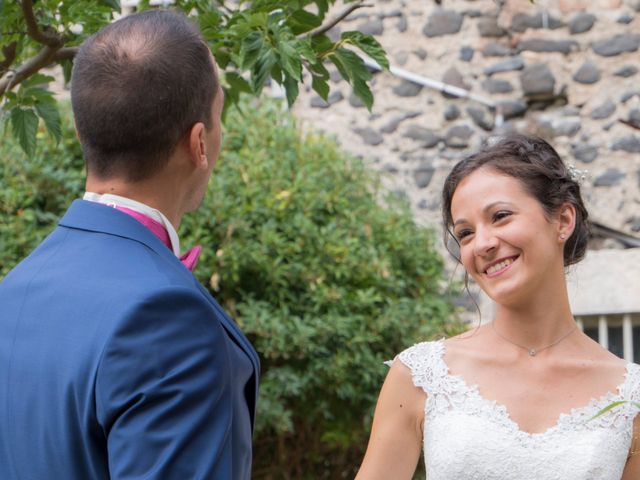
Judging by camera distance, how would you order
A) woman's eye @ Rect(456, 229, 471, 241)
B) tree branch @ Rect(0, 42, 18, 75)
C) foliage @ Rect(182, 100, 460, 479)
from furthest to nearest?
1. foliage @ Rect(182, 100, 460, 479)
2. tree branch @ Rect(0, 42, 18, 75)
3. woman's eye @ Rect(456, 229, 471, 241)

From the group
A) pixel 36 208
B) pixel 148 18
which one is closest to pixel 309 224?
pixel 36 208

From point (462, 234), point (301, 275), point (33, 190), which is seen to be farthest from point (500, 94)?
point (462, 234)

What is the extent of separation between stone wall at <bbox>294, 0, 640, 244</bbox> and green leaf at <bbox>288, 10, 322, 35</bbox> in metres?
3.20

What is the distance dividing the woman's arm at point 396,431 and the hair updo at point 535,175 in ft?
1.41

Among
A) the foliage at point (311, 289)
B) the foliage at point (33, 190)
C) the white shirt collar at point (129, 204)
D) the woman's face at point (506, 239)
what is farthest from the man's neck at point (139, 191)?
the foliage at point (33, 190)

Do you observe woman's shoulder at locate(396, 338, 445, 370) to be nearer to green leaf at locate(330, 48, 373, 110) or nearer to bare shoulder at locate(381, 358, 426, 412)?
bare shoulder at locate(381, 358, 426, 412)

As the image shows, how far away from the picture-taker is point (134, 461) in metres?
1.47

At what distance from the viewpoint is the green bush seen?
504 cm

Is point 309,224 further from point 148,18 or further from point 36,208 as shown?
point 148,18

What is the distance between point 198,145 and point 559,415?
4.84 ft

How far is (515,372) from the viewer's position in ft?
9.37

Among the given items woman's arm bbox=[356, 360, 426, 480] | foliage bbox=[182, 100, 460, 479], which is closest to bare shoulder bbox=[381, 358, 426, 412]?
woman's arm bbox=[356, 360, 426, 480]

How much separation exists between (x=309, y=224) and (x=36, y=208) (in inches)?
52.1

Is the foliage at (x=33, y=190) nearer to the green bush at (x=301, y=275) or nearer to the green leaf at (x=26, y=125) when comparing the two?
the green bush at (x=301, y=275)
